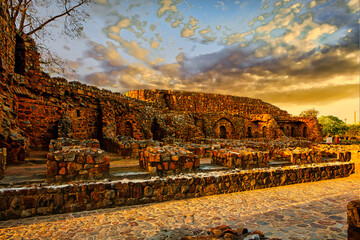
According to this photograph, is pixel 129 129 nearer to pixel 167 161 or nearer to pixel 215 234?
pixel 167 161

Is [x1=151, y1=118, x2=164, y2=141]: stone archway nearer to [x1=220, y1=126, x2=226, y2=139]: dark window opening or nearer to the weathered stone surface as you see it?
[x1=220, y1=126, x2=226, y2=139]: dark window opening

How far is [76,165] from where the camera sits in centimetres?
440

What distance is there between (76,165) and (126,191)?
51.3 inches

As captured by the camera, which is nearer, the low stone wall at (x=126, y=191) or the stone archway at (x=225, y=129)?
the low stone wall at (x=126, y=191)

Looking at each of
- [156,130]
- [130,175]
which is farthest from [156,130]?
[130,175]

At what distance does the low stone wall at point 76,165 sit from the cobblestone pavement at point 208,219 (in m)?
0.84

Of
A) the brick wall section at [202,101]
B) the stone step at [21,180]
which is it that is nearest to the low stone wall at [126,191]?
the stone step at [21,180]

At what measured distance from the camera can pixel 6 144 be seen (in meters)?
6.05

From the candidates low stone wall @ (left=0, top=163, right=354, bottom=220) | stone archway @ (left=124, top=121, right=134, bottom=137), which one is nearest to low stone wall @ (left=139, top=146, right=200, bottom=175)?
low stone wall @ (left=0, top=163, right=354, bottom=220)

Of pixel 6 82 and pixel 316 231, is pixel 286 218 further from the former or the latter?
pixel 6 82

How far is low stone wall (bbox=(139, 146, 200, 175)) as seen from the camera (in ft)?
16.7

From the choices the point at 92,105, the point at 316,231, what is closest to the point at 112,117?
the point at 92,105

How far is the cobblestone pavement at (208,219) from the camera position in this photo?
3.11 metres

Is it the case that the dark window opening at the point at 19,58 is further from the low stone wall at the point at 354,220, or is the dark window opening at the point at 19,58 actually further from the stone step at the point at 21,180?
the low stone wall at the point at 354,220
